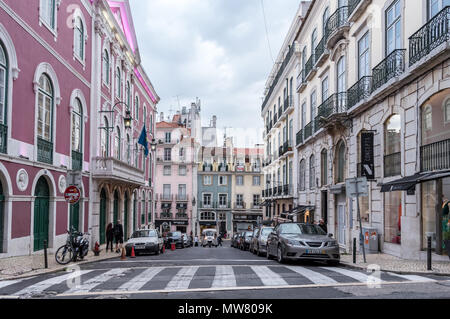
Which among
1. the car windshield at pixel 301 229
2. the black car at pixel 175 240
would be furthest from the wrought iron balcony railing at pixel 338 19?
the black car at pixel 175 240

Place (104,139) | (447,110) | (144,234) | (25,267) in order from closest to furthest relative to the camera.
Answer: (25,267) → (447,110) → (144,234) → (104,139)

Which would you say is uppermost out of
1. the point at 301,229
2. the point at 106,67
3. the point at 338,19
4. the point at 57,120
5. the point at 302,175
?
the point at 338,19

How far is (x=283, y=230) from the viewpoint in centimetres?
1602

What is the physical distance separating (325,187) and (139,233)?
10.7 meters

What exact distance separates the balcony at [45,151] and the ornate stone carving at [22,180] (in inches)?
60.5

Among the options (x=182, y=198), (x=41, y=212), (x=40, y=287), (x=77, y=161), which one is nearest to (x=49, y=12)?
(x=77, y=161)

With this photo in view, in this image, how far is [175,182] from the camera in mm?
68438

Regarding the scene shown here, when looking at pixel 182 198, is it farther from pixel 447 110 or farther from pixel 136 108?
pixel 447 110

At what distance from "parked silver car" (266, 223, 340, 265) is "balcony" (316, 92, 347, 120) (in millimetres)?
9117

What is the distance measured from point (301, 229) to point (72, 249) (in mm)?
7245

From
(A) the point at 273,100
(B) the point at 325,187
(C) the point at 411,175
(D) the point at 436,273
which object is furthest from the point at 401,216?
(A) the point at 273,100

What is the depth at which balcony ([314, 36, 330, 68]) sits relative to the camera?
26469 mm

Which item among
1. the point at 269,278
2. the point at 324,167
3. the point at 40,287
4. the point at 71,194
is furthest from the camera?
the point at 324,167

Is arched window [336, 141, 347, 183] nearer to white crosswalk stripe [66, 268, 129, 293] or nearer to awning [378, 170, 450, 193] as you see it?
awning [378, 170, 450, 193]
